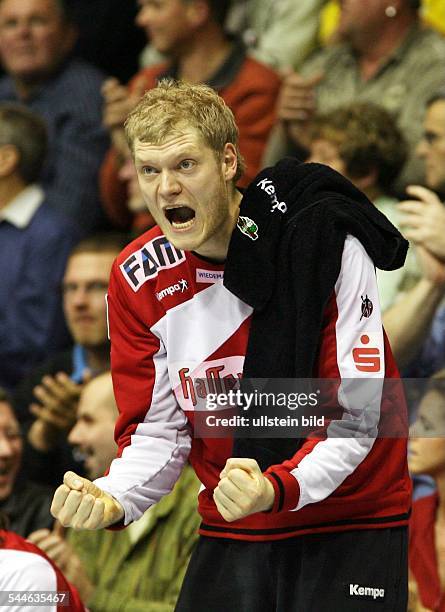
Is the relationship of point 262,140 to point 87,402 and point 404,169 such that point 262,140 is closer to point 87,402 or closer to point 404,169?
point 404,169

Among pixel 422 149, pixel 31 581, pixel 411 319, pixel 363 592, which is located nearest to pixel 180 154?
pixel 363 592

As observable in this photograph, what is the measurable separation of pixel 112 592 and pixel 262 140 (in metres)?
1.93

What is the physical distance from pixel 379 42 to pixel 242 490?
291 centimetres

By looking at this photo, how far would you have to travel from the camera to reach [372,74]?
447cm

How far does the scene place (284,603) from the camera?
224 centimetres

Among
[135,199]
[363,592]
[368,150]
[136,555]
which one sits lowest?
[363,592]

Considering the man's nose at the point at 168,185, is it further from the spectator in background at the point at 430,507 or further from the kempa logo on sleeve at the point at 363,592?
the spectator in background at the point at 430,507

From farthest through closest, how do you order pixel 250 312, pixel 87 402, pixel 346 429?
pixel 87 402 < pixel 250 312 < pixel 346 429

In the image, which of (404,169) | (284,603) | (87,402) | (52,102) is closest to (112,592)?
(87,402)

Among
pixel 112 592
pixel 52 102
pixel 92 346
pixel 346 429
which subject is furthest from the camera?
pixel 52 102

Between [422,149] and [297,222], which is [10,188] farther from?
[297,222]

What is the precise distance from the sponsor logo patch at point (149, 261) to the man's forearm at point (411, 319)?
4.98ft

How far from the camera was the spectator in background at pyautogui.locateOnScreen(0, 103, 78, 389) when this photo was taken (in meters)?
4.85

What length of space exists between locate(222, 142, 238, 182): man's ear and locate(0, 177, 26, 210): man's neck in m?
2.93
